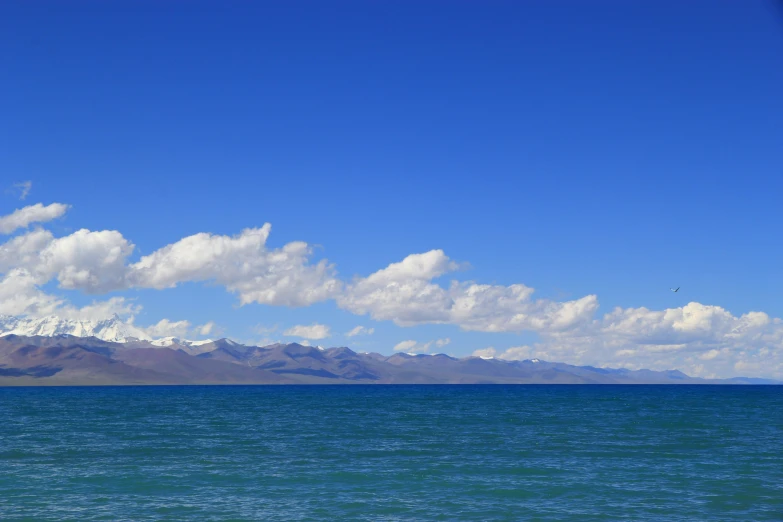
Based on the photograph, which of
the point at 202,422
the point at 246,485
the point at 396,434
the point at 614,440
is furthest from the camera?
the point at 202,422

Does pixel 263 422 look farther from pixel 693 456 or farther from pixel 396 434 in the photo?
pixel 693 456

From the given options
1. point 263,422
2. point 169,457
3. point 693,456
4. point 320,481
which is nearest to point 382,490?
point 320,481

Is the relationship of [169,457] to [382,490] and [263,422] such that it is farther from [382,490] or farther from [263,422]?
[263,422]

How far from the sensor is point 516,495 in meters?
43.5

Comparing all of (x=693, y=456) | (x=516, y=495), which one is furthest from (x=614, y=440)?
(x=516, y=495)

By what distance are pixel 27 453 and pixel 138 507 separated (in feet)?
90.9

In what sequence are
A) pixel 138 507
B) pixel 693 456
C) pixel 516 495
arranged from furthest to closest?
1. pixel 693 456
2. pixel 516 495
3. pixel 138 507

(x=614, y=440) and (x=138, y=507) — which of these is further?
(x=614, y=440)

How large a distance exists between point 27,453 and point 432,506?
3925 cm

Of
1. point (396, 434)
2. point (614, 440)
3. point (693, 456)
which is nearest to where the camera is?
point (693, 456)

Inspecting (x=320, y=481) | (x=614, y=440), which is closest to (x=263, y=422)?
(x=614, y=440)

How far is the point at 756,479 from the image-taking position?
160ft

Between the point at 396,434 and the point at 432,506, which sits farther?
the point at 396,434

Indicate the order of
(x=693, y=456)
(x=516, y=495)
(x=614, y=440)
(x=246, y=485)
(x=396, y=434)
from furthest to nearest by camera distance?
(x=396, y=434) < (x=614, y=440) < (x=693, y=456) < (x=246, y=485) < (x=516, y=495)
